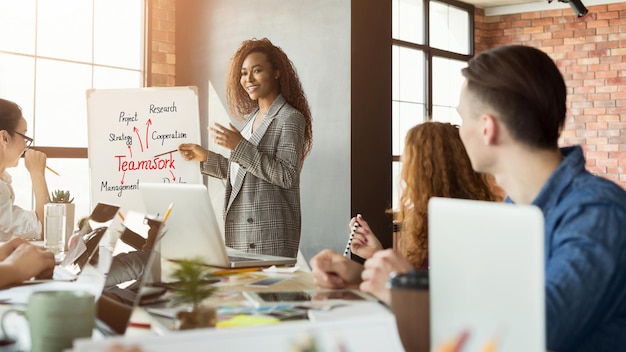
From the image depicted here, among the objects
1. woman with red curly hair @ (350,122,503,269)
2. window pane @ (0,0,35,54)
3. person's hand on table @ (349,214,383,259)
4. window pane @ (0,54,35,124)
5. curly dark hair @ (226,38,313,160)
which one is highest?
window pane @ (0,0,35,54)

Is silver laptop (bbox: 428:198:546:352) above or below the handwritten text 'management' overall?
below

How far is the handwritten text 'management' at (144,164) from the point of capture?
299 centimetres

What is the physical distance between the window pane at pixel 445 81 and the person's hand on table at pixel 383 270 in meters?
6.38

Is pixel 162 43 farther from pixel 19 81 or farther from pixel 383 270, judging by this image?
pixel 383 270

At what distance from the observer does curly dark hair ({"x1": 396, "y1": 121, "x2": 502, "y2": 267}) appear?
6.67ft

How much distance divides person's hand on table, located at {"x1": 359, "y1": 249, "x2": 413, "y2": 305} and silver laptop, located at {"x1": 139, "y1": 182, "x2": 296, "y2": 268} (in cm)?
62

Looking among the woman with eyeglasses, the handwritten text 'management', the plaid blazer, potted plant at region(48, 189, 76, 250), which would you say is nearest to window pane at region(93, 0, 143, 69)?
the woman with eyeglasses

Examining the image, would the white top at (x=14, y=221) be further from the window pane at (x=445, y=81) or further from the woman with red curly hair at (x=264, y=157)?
the window pane at (x=445, y=81)

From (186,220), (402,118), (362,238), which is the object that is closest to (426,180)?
(362,238)

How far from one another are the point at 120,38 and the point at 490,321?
479 cm

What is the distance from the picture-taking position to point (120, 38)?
5129 mm

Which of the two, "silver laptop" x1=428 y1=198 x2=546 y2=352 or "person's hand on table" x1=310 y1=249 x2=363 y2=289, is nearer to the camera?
"silver laptop" x1=428 y1=198 x2=546 y2=352

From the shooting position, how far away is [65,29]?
15.9ft

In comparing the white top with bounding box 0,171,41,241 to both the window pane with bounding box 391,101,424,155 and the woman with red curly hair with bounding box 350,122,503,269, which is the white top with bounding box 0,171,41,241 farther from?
the window pane with bounding box 391,101,424,155
